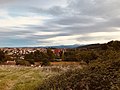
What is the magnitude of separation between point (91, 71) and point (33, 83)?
12.9 ft

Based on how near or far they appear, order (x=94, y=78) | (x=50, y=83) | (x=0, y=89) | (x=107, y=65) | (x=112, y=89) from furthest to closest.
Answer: (x=0, y=89) < (x=50, y=83) < (x=107, y=65) < (x=94, y=78) < (x=112, y=89)

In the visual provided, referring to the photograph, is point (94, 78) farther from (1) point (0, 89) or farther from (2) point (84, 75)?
(1) point (0, 89)

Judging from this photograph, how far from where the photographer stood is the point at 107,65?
7039mm

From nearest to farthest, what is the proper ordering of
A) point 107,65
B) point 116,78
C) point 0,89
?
point 116,78
point 107,65
point 0,89

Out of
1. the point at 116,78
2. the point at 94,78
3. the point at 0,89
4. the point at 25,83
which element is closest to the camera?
the point at 116,78

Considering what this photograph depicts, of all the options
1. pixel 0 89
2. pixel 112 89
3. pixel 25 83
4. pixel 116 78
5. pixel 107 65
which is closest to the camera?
pixel 112 89

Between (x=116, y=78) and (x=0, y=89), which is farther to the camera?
(x=0, y=89)

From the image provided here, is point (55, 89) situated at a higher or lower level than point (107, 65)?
lower

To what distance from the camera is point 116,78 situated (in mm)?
6109

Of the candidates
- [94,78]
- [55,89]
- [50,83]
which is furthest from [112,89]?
[50,83]

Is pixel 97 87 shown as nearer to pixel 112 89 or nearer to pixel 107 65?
pixel 112 89

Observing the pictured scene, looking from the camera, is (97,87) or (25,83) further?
(25,83)

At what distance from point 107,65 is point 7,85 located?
A: 16.6ft

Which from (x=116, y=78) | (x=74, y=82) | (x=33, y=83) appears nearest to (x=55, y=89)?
(x=74, y=82)
